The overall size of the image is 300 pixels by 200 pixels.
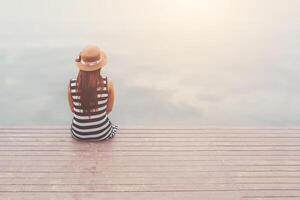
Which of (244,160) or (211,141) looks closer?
(244,160)

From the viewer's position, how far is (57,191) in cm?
337

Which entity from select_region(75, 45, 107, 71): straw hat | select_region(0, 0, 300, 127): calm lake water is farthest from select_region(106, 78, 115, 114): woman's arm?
select_region(0, 0, 300, 127): calm lake water

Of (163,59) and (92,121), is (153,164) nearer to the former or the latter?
(92,121)

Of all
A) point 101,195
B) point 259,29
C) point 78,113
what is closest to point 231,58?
point 259,29

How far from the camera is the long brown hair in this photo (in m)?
3.81

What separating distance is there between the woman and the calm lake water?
3.70ft

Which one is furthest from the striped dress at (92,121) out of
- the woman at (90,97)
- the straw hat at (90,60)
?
the straw hat at (90,60)

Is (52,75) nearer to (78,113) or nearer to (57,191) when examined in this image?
(78,113)

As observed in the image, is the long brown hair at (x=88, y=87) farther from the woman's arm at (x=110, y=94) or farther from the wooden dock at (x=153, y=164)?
the wooden dock at (x=153, y=164)

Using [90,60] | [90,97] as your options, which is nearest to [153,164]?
[90,97]

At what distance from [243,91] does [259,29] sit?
325 centimetres

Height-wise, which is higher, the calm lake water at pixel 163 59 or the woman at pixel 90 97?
the woman at pixel 90 97

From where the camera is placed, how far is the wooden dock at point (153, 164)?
3.41 meters

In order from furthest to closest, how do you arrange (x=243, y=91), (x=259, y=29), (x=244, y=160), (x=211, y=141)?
(x=259, y=29)
(x=243, y=91)
(x=211, y=141)
(x=244, y=160)
